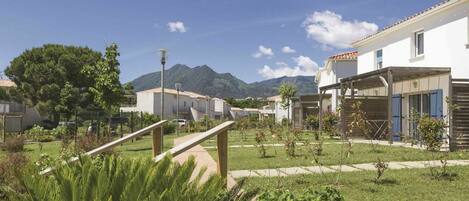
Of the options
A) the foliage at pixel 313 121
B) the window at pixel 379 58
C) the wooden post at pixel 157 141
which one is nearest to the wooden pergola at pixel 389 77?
the window at pixel 379 58

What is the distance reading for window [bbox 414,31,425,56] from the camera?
70.7ft

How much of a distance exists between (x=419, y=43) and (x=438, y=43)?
2.27m

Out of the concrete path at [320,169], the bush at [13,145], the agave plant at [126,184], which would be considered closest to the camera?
the agave plant at [126,184]

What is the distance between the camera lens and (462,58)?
59.7 feet

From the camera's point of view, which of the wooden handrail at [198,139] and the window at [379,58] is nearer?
the wooden handrail at [198,139]

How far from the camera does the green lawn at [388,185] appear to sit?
756 cm

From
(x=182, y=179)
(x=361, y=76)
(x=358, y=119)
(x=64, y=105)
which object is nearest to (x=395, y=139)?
(x=361, y=76)

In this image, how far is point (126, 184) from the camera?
312 centimetres

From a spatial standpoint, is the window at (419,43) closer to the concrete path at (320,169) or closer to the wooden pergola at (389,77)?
the wooden pergola at (389,77)

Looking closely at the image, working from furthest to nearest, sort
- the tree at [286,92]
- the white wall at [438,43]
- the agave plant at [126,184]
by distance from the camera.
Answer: the tree at [286,92], the white wall at [438,43], the agave plant at [126,184]

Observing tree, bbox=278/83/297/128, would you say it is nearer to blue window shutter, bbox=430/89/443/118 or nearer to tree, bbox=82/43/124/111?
tree, bbox=82/43/124/111

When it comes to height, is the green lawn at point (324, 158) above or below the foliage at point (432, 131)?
below

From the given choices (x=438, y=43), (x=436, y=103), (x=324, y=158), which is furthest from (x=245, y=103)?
(x=324, y=158)

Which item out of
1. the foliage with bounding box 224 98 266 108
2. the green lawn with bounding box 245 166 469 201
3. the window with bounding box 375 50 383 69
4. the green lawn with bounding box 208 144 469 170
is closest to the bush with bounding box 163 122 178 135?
the window with bounding box 375 50 383 69
